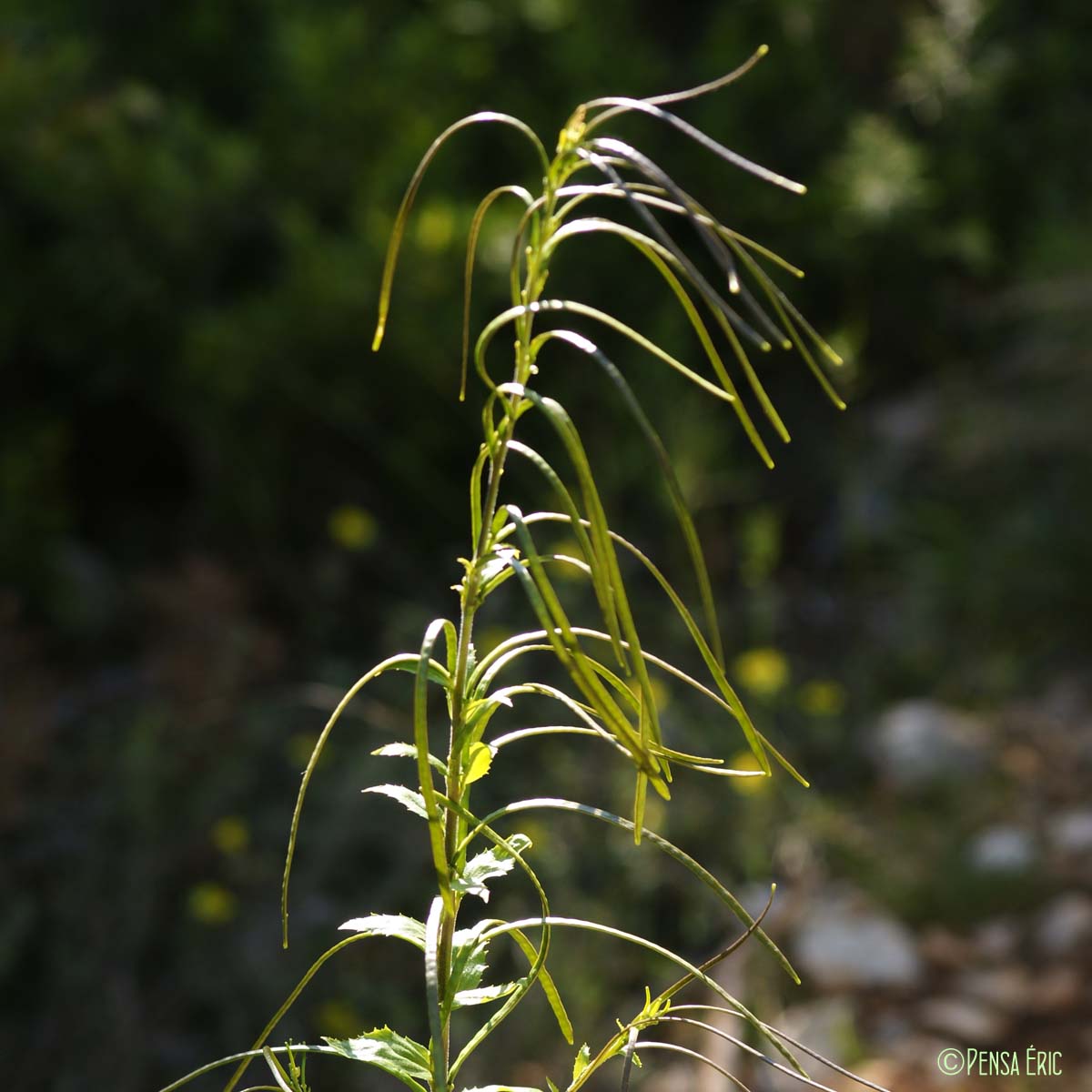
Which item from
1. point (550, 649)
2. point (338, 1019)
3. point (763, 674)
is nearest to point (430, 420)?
point (763, 674)

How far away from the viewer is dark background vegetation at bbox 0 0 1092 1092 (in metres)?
2.36

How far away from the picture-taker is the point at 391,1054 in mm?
557

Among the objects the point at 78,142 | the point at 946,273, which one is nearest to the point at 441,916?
the point at 78,142

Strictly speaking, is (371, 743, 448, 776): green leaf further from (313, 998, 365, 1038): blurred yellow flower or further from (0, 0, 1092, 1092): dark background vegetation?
(0, 0, 1092, 1092): dark background vegetation

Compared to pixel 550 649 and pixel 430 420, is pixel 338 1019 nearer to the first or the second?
pixel 430 420

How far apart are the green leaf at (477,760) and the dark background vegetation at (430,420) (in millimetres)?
1698

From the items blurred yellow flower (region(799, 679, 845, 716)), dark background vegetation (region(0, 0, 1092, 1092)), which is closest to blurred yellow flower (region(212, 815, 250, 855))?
dark background vegetation (region(0, 0, 1092, 1092))

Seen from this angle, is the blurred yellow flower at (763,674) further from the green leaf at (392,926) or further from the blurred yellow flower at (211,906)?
the green leaf at (392,926)

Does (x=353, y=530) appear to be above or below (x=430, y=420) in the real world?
below

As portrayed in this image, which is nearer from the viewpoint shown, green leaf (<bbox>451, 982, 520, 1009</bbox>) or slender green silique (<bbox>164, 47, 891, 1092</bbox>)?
slender green silique (<bbox>164, 47, 891, 1092</bbox>)

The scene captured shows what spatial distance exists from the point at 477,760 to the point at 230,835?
1744 millimetres

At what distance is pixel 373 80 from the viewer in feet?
10.1

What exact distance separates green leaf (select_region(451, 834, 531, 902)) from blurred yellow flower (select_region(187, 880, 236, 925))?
1.63 meters

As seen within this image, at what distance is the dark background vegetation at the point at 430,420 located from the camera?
236cm
